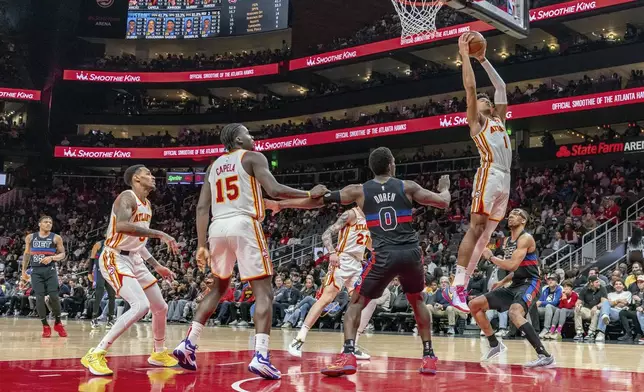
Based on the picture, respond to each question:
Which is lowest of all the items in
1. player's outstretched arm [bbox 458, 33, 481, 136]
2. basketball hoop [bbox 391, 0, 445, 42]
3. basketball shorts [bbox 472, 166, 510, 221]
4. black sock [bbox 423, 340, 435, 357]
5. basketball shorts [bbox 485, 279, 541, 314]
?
black sock [bbox 423, 340, 435, 357]

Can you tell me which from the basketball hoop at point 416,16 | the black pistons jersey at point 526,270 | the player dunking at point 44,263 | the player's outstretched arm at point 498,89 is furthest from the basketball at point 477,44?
the player dunking at point 44,263

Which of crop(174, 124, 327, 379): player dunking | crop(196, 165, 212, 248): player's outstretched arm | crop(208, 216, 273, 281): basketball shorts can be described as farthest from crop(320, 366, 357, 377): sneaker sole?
crop(196, 165, 212, 248): player's outstretched arm

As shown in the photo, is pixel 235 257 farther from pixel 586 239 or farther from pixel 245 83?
pixel 245 83

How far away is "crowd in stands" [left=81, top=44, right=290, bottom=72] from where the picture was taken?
1416 inches

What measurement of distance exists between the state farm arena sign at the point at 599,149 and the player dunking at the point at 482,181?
1828 centimetres

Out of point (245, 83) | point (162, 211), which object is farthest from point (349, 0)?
point (162, 211)

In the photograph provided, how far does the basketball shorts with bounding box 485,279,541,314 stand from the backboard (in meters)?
3.37

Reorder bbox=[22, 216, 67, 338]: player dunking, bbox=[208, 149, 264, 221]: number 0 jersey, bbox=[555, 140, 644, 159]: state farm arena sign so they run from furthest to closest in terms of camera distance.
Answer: bbox=[555, 140, 644, 159]: state farm arena sign → bbox=[22, 216, 67, 338]: player dunking → bbox=[208, 149, 264, 221]: number 0 jersey

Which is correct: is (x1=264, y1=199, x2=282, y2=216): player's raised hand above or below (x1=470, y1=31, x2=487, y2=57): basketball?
below

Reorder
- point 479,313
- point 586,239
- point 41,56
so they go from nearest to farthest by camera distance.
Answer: point 479,313, point 586,239, point 41,56

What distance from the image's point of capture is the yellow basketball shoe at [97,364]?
5.92m

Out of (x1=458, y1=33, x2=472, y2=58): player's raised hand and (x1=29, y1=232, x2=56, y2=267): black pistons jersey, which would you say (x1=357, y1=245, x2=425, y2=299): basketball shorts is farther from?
(x1=29, y1=232, x2=56, y2=267): black pistons jersey

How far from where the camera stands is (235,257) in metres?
6.14

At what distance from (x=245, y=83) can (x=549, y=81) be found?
15382 mm
